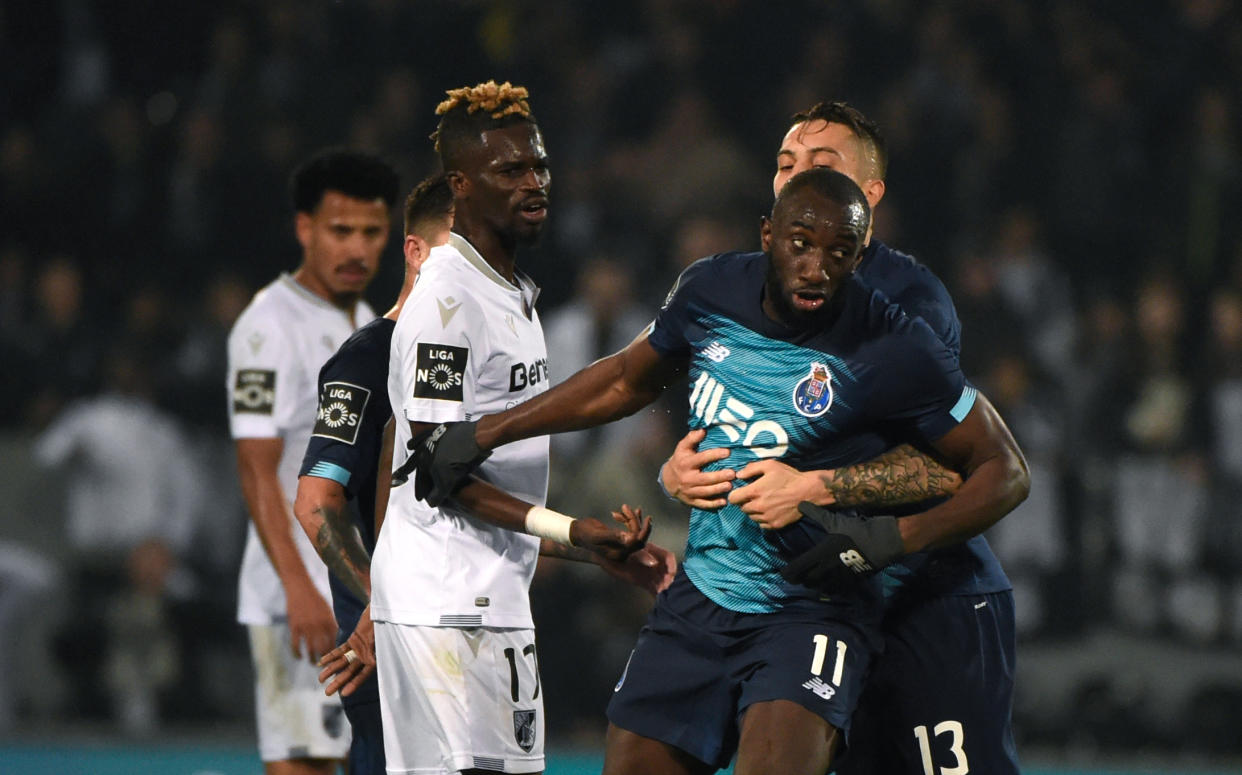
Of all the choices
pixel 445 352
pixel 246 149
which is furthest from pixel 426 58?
pixel 445 352

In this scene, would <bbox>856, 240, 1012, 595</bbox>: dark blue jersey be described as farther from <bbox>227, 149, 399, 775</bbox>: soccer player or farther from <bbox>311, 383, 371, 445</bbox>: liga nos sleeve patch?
<bbox>227, 149, 399, 775</bbox>: soccer player

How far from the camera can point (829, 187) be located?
12.2ft

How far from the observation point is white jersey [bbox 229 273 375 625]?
5.50m

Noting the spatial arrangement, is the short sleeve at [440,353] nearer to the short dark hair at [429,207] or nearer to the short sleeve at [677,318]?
the short sleeve at [677,318]

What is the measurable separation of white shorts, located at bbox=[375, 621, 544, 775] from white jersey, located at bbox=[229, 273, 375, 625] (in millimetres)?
1486

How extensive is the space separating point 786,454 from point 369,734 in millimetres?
1632

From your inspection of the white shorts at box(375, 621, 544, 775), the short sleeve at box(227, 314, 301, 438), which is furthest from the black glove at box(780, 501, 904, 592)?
the short sleeve at box(227, 314, 301, 438)

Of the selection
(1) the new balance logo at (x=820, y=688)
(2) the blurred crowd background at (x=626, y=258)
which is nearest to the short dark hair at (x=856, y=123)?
(1) the new balance logo at (x=820, y=688)

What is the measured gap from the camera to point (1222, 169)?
35.1 feet

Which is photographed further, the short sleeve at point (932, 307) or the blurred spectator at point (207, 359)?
the blurred spectator at point (207, 359)

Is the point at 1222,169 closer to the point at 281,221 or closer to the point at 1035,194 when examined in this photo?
the point at 1035,194

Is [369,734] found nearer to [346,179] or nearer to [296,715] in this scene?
[296,715]

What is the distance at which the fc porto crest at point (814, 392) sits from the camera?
3803 mm

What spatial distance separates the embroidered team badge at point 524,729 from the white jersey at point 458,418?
8.9 inches
